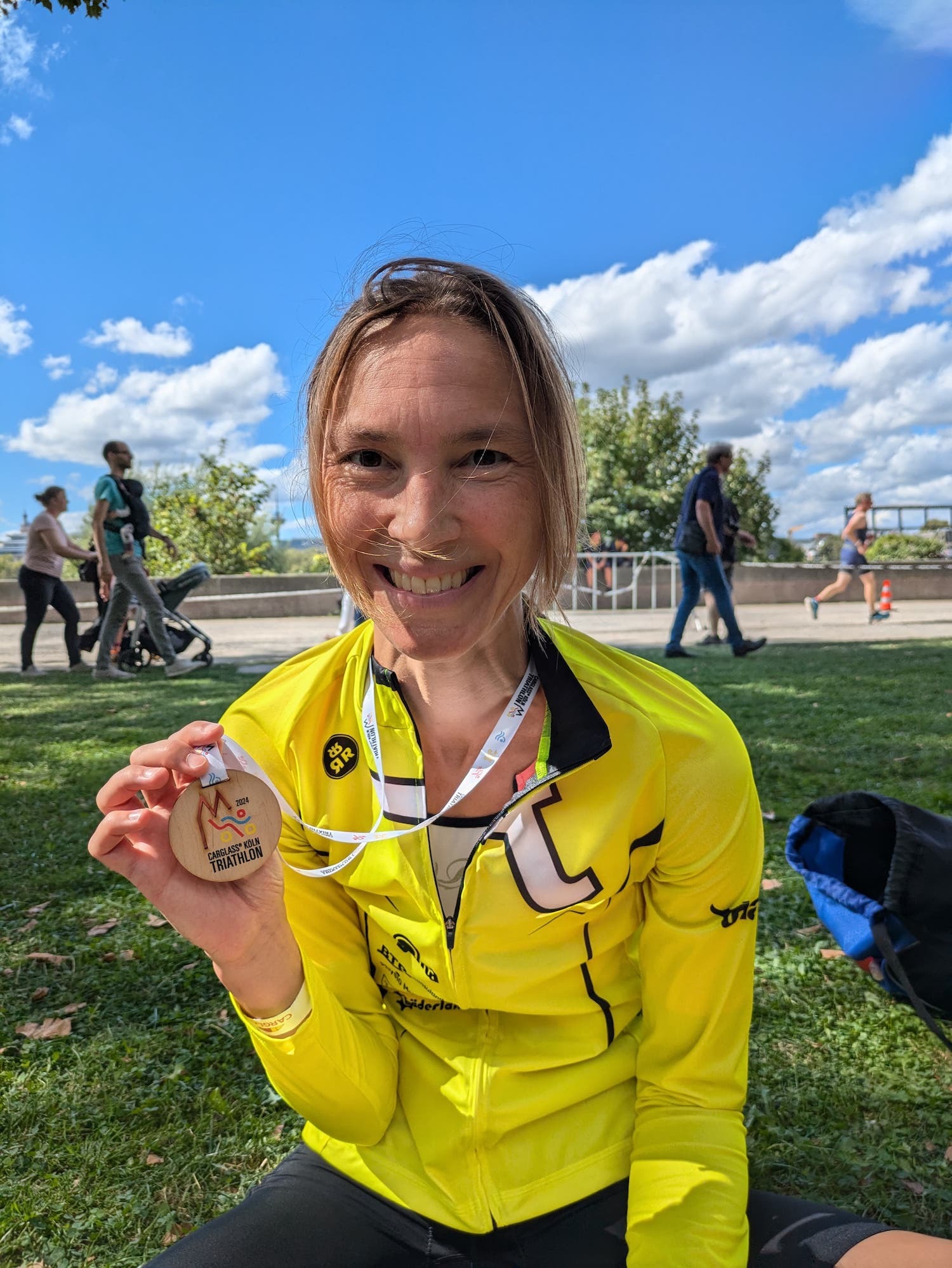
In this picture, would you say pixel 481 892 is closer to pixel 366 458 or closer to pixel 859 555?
pixel 366 458

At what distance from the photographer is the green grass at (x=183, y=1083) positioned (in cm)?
201

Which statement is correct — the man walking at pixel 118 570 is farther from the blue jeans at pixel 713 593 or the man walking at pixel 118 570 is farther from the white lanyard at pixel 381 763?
the white lanyard at pixel 381 763

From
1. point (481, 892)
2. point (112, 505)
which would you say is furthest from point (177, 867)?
point (112, 505)

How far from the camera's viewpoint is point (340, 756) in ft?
5.06

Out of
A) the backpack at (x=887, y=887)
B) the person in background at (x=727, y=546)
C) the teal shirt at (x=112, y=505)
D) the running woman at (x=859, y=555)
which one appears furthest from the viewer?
the running woman at (x=859, y=555)

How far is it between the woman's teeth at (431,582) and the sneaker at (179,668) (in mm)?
8871

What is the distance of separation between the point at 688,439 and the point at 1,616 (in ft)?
74.8

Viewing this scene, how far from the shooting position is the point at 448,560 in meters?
1.34

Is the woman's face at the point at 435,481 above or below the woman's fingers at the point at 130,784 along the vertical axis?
above

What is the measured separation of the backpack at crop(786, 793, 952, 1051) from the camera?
8.50ft

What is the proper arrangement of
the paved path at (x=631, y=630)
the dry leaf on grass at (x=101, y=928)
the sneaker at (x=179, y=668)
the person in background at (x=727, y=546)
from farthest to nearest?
the paved path at (x=631, y=630)
the person in background at (x=727, y=546)
the sneaker at (x=179, y=668)
the dry leaf on grass at (x=101, y=928)

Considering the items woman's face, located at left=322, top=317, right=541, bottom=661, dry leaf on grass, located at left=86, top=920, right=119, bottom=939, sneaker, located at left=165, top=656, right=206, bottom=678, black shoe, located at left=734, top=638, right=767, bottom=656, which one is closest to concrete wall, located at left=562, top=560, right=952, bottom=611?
black shoe, located at left=734, top=638, right=767, bottom=656

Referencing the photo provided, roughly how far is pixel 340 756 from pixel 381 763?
0.08m

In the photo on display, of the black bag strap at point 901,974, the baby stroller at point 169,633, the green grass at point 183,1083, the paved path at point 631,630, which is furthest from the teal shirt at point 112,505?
the black bag strap at point 901,974
